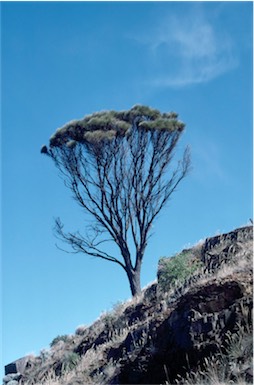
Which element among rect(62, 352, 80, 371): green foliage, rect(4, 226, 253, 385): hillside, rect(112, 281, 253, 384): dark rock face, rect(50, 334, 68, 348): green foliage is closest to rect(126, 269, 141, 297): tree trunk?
rect(50, 334, 68, 348): green foliage

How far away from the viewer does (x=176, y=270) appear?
12.2m

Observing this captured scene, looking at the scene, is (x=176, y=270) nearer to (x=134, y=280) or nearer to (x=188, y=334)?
(x=188, y=334)

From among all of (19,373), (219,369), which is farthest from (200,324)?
(19,373)

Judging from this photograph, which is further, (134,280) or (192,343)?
(134,280)

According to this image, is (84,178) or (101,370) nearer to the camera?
(101,370)

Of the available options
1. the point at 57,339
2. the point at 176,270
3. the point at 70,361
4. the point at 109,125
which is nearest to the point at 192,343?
the point at 70,361

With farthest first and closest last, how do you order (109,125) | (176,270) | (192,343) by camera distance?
(109,125), (176,270), (192,343)

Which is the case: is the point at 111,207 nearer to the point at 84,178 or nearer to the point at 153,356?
the point at 84,178

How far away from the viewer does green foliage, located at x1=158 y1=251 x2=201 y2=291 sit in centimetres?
1180

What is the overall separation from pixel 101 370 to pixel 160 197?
41.0 feet

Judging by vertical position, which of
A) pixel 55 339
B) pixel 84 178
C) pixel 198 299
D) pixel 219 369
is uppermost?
pixel 84 178

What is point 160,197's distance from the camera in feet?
68.6

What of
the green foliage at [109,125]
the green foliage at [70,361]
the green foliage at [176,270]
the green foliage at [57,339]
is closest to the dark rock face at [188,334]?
the green foliage at [70,361]

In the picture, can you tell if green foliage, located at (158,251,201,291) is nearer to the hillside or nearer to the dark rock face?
the hillside
